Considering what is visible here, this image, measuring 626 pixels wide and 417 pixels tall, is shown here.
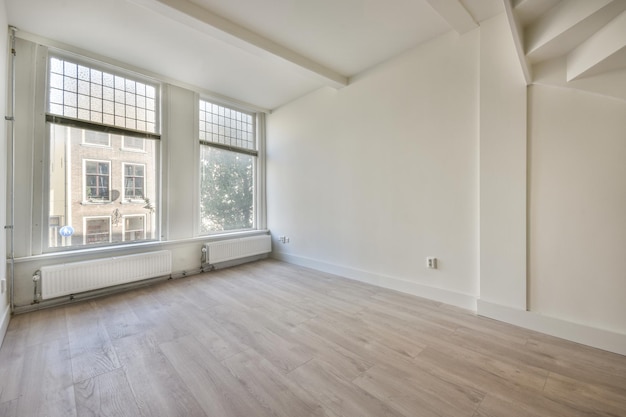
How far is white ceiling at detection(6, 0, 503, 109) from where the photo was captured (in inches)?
101

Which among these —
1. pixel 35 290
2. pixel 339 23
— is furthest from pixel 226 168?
pixel 339 23

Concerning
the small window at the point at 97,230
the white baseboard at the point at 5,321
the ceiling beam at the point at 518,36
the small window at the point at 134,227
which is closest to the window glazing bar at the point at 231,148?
the small window at the point at 134,227

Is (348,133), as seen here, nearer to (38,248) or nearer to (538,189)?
(538,189)

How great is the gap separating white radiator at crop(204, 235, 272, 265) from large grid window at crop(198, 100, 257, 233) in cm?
39

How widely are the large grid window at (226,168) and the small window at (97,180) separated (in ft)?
4.42

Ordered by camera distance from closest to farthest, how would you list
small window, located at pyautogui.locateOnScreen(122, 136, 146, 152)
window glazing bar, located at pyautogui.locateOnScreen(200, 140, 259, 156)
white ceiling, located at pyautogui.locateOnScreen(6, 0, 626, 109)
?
white ceiling, located at pyautogui.locateOnScreen(6, 0, 626, 109), small window, located at pyautogui.locateOnScreen(122, 136, 146, 152), window glazing bar, located at pyautogui.locateOnScreen(200, 140, 259, 156)

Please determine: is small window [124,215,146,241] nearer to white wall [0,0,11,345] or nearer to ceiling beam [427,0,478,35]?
white wall [0,0,11,345]

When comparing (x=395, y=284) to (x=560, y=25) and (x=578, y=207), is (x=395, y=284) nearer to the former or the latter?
(x=578, y=207)

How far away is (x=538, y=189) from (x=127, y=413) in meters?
3.65

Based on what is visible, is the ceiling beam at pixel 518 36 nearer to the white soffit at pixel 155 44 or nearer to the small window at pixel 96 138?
the white soffit at pixel 155 44

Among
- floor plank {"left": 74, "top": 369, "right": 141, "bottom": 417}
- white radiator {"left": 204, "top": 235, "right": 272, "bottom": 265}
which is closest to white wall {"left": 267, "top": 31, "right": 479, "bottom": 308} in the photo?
white radiator {"left": 204, "top": 235, "right": 272, "bottom": 265}

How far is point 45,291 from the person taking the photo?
9.78 ft

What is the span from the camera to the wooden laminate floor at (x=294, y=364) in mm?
1570

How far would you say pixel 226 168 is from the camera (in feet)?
16.4
